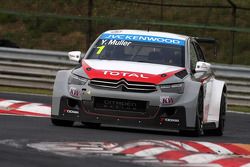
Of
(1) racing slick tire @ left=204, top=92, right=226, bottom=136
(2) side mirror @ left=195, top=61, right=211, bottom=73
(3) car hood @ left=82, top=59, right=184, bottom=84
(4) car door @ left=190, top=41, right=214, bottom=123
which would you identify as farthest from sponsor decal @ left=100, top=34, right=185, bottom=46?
(1) racing slick tire @ left=204, top=92, right=226, bottom=136

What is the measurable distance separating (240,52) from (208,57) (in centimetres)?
101

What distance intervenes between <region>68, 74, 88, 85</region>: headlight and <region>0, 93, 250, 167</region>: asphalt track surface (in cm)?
59

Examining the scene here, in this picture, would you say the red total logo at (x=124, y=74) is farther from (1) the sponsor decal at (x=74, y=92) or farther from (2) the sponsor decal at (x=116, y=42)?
(2) the sponsor decal at (x=116, y=42)

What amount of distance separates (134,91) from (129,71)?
308 millimetres

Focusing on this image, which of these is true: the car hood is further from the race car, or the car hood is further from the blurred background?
the blurred background

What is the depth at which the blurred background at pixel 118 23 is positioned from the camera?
31.6m

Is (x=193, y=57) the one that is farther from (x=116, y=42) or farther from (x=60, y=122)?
(x=60, y=122)

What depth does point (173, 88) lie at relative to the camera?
1295 cm

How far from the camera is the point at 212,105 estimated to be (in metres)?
14.7

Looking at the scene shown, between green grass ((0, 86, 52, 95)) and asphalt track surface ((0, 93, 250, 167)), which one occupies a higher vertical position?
asphalt track surface ((0, 93, 250, 167))

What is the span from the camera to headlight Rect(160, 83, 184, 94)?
1288 centimetres

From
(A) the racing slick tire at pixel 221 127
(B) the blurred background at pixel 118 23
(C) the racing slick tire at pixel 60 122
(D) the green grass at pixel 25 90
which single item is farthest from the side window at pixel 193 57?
→ (B) the blurred background at pixel 118 23

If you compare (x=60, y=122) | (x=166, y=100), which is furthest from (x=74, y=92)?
(x=166, y=100)

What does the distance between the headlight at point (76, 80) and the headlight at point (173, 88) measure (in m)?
1.00
